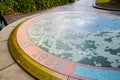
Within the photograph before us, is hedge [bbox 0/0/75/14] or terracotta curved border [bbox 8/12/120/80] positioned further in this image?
hedge [bbox 0/0/75/14]

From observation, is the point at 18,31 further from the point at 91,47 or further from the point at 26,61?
the point at 91,47

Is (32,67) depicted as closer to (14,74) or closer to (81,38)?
(14,74)

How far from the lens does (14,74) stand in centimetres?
291

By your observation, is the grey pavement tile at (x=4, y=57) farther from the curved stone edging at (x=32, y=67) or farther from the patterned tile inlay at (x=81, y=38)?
the patterned tile inlay at (x=81, y=38)

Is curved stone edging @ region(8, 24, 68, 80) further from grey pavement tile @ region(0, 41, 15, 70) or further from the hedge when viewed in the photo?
the hedge

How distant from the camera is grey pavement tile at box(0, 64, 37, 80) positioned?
9.26 ft

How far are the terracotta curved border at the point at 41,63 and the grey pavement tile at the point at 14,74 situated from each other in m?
0.09

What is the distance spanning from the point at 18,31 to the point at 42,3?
417cm

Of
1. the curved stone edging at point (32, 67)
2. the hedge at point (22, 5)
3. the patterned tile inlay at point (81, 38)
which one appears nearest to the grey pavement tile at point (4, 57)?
the curved stone edging at point (32, 67)

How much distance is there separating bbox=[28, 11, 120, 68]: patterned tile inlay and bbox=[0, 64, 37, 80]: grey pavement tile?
72 cm

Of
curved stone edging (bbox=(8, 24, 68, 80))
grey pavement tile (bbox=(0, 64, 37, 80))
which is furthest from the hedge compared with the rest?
grey pavement tile (bbox=(0, 64, 37, 80))

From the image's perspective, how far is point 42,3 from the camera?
823cm

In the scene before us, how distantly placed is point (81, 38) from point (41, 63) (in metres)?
1.41

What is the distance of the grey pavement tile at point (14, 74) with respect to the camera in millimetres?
2821
